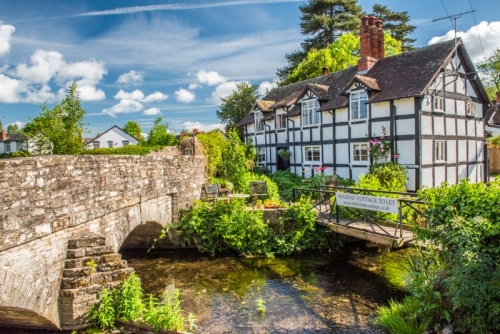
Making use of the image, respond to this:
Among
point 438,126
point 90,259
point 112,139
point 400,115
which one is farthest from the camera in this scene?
point 112,139

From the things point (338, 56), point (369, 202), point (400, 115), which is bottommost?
point (369, 202)

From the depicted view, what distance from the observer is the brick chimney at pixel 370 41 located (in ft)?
64.7

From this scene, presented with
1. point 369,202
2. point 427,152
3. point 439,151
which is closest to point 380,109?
point 427,152

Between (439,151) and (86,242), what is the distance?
1616 cm

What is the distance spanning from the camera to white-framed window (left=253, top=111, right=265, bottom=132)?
25891 millimetres

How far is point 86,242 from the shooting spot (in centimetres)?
732

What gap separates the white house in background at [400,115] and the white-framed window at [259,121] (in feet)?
8.83

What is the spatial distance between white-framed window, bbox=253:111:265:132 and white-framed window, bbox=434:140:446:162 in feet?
38.2

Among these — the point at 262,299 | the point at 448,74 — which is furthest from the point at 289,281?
the point at 448,74

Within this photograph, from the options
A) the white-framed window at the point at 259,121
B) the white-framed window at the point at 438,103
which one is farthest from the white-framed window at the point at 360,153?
the white-framed window at the point at 259,121

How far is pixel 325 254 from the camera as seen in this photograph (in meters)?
12.7

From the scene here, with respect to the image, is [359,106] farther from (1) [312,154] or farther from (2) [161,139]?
(2) [161,139]

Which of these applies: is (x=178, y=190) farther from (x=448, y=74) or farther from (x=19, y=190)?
(x=448, y=74)

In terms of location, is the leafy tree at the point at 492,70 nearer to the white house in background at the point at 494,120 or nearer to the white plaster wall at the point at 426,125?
the white house in background at the point at 494,120
